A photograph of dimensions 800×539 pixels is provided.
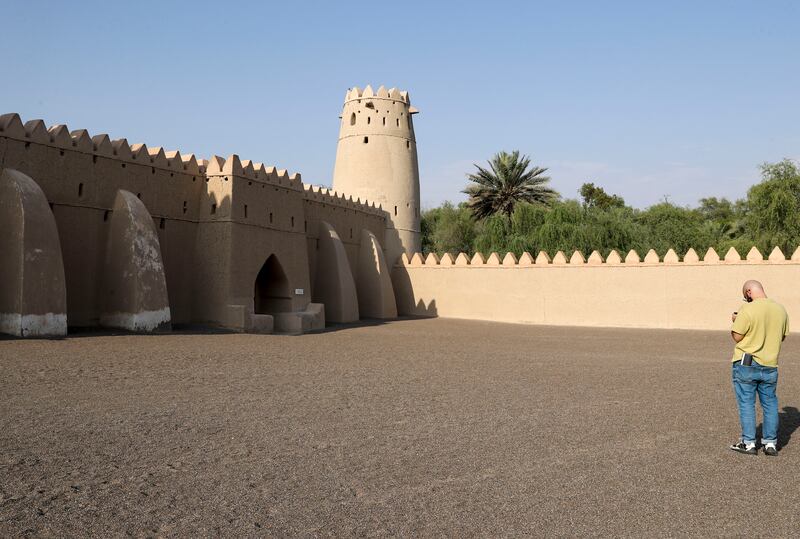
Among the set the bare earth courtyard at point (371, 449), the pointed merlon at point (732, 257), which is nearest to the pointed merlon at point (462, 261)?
the pointed merlon at point (732, 257)

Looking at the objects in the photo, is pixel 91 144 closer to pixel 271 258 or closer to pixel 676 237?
pixel 271 258

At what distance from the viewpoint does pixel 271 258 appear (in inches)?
758

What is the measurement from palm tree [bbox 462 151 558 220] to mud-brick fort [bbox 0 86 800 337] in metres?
11.0

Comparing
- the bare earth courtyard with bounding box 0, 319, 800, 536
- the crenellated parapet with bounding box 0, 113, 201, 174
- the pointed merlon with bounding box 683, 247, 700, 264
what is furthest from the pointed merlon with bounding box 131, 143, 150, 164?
the pointed merlon with bounding box 683, 247, 700, 264

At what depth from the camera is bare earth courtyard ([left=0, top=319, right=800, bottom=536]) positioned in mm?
4344

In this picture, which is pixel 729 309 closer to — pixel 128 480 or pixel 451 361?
pixel 451 361

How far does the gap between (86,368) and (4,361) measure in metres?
1.04

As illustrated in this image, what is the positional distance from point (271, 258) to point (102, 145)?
5.66 metres

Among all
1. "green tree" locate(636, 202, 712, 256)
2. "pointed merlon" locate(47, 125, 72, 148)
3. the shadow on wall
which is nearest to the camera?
"pointed merlon" locate(47, 125, 72, 148)

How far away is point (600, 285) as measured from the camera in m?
20.7

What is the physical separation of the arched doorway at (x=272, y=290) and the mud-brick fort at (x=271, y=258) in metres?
0.05

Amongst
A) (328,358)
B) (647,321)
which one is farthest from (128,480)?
(647,321)

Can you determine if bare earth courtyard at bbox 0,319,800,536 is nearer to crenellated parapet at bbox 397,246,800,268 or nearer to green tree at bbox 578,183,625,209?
crenellated parapet at bbox 397,246,800,268

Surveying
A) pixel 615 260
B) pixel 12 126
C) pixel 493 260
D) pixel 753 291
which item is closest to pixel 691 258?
pixel 615 260
